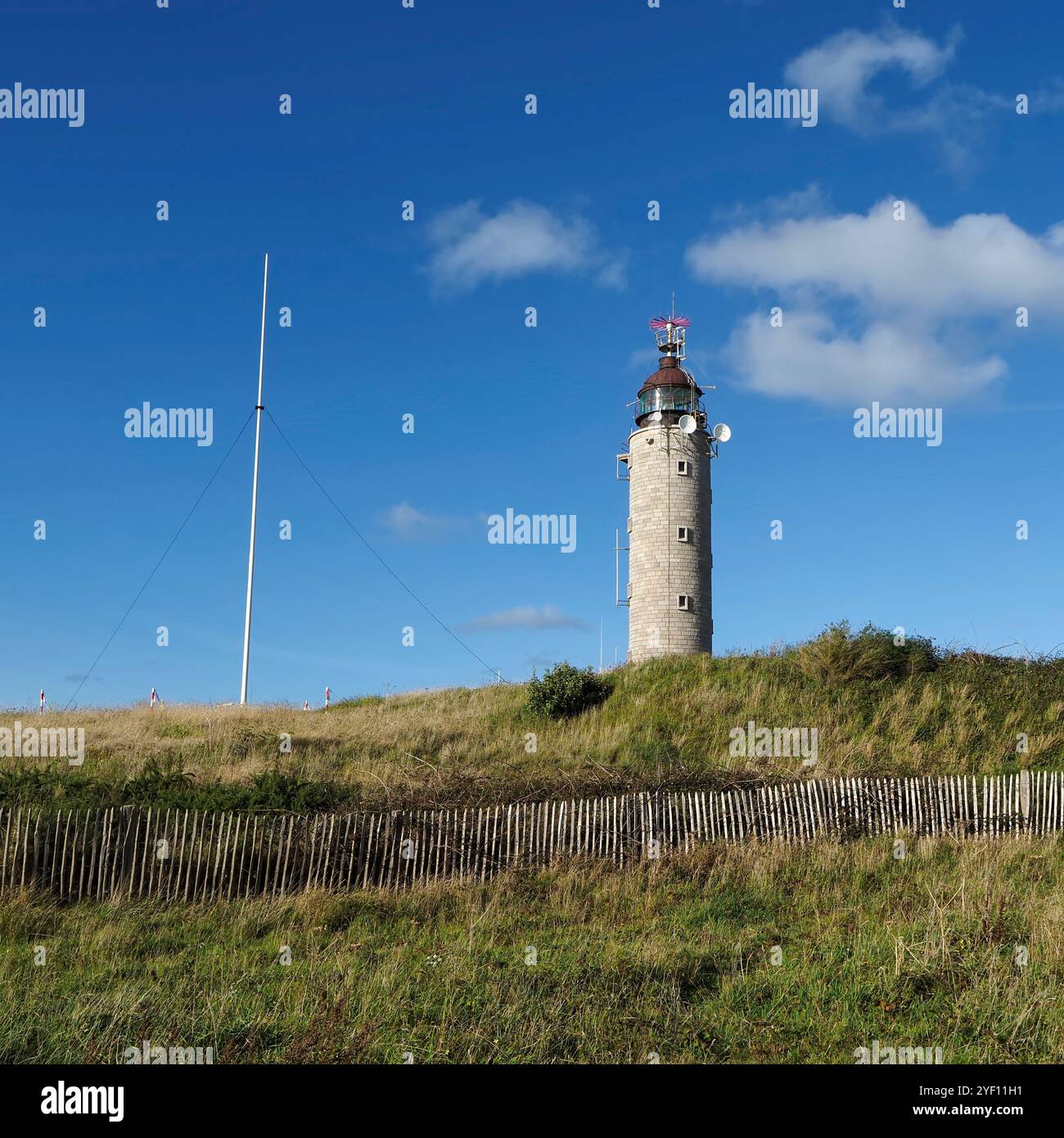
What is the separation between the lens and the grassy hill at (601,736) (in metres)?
16.4

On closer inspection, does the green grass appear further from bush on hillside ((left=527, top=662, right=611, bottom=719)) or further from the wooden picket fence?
bush on hillside ((left=527, top=662, right=611, bottom=719))

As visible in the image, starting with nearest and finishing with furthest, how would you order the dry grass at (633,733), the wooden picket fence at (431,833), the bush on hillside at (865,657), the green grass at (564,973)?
the green grass at (564,973) < the wooden picket fence at (431,833) < the dry grass at (633,733) < the bush on hillside at (865,657)

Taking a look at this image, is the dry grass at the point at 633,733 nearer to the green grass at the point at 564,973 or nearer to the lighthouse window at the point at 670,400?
the green grass at the point at 564,973

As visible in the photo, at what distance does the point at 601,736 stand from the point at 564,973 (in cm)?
1658

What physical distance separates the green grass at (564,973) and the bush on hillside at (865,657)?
14.4 metres

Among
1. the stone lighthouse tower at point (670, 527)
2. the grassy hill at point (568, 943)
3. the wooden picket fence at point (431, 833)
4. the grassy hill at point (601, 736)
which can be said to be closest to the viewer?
the grassy hill at point (568, 943)

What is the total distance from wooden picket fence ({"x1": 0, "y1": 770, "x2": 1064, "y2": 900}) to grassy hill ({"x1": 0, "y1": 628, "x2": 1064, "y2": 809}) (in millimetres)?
757

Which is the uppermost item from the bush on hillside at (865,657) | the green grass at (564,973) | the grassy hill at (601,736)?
the bush on hillside at (865,657)

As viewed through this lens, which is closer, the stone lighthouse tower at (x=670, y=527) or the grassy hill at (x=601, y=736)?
the grassy hill at (x=601, y=736)

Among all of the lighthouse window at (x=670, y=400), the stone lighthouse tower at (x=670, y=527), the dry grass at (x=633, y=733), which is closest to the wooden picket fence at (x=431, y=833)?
the dry grass at (x=633, y=733)

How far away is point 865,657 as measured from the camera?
27.8 m

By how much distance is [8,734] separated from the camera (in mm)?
24219

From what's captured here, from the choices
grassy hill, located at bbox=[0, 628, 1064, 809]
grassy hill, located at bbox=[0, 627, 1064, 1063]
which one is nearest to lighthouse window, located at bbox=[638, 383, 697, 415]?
grassy hill, located at bbox=[0, 628, 1064, 809]
